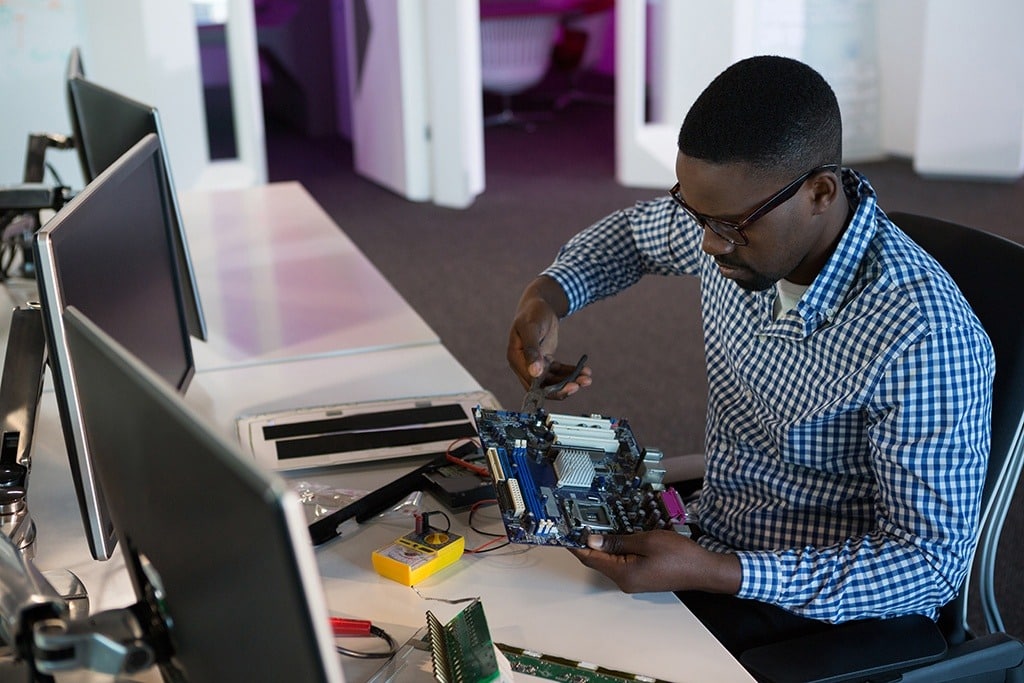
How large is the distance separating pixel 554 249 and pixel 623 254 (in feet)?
10.4

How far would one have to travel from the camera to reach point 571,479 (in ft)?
4.48

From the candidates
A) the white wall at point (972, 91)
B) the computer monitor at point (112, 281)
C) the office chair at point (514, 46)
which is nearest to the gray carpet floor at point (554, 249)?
the white wall at point (972, 91)

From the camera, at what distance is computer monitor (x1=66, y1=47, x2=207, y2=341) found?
184cm

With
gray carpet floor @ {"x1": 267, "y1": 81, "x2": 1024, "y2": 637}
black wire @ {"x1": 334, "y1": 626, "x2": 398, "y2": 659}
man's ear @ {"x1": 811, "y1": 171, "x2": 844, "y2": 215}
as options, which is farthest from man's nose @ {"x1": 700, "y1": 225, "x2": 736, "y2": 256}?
gray carpet floor @ {"x1": 267, "y1": 81, "x2": 1024, "y2": 637}

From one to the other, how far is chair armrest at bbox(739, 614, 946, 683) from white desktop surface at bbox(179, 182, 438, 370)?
1.04 meters

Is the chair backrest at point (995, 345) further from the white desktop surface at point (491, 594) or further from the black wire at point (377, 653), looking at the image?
the black wire at point (377, 653)

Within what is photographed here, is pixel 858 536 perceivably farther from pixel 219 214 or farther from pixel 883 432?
pixel 219 214

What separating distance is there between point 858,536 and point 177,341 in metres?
1.04

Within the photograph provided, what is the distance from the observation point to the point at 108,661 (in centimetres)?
79

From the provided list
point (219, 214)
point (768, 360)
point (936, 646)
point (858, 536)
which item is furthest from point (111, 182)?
point (219, 214)

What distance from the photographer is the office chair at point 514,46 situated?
7477 millimetres

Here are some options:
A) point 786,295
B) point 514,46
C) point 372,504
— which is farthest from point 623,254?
point 514,46

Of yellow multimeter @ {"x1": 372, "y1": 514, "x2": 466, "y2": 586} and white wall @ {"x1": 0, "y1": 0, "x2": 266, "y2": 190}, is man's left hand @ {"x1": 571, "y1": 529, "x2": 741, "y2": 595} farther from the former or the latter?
white wall @ {"x1": 0, "y1": 0, "x2": 266, "y2": 190}

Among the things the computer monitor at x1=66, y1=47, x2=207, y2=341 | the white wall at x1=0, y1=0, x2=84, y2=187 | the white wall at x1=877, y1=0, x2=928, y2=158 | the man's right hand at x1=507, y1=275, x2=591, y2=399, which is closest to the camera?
the man's right hand at x1=507, y1=275, x2=591, y2=399
